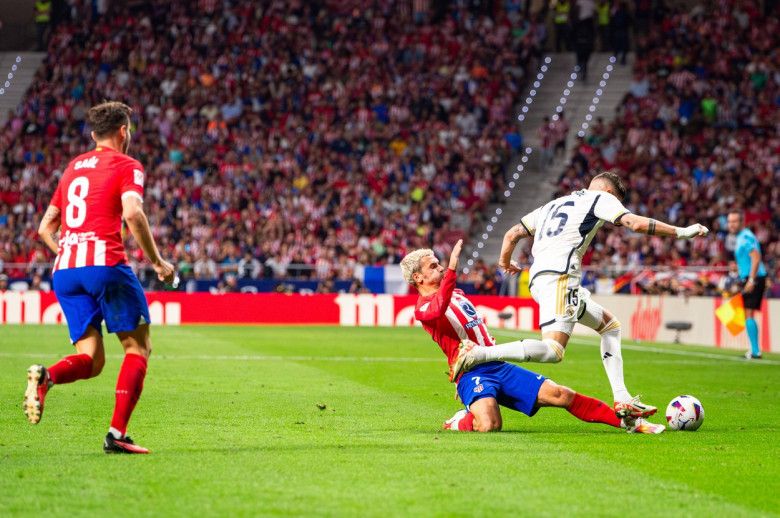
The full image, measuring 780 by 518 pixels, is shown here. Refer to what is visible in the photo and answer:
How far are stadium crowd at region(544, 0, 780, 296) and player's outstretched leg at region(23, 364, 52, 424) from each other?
767 inches

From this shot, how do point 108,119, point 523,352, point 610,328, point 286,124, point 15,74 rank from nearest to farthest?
point 108,119 → point 523,352 → point 610,328 → point 286,124 → point 15,74

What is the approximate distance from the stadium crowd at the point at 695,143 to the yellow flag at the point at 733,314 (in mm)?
3685

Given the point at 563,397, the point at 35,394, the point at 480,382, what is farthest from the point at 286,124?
the point at 35,394

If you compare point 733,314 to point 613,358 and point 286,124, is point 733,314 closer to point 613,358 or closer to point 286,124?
point 613,358

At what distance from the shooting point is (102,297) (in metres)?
6.66

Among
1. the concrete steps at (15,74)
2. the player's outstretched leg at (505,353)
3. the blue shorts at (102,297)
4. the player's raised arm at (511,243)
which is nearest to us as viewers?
the blue shorts at (102,297)

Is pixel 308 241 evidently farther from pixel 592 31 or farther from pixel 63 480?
pixel 63 480

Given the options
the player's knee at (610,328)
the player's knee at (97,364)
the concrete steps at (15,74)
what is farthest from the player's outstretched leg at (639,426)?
the concrete steps at (15,74)

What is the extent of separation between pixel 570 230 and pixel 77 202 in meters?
3.79

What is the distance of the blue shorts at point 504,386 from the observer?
27.4 ft

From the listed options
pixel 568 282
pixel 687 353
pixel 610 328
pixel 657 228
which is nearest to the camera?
pixel 657 228

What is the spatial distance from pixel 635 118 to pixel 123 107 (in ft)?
90.7

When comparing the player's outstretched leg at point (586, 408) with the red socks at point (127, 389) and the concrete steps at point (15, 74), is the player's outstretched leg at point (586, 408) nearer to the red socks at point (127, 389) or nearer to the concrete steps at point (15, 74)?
the red socks at point (127, 389)

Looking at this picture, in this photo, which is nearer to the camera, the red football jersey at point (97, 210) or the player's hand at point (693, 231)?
the red football jersey at point (97, 210)
